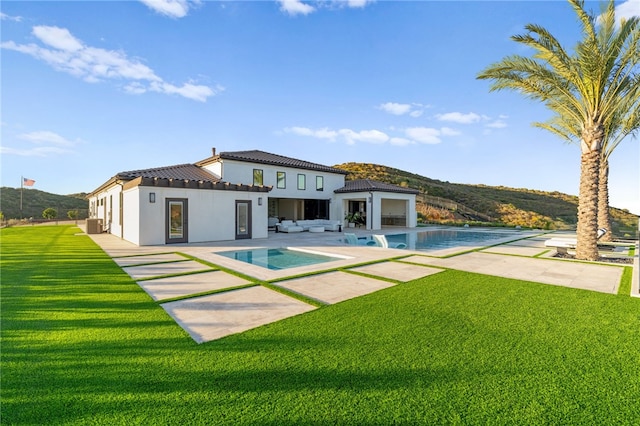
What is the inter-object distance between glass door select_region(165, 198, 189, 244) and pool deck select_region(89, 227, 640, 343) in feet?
10.1

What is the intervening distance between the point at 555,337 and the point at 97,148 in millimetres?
A: 31325

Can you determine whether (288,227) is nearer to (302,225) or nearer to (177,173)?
(302,225)

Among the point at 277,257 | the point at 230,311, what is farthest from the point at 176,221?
the point at 230,311

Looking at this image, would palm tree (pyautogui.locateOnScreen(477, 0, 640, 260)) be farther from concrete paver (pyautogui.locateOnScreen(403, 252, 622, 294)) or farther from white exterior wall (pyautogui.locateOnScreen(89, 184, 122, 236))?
white exterior wall (pyautogui.locateOnScreen(89, 184, 122, 236))

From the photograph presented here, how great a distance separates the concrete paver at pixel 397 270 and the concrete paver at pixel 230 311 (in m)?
3.08

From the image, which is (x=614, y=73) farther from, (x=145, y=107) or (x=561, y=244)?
(x=145, y=107)

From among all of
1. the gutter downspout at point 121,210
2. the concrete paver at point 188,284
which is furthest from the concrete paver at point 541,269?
the gutter downspout at point 121,210

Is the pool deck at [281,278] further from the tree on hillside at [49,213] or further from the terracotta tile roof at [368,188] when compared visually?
the tree on hillside at [49,213]

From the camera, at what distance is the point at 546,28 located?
31.9 ft

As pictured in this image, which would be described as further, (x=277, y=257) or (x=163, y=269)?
(x=277, y=257)

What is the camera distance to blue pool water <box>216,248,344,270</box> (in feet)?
33.5

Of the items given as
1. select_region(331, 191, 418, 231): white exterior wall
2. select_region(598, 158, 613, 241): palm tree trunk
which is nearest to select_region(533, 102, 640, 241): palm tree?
select_region(598, 158, 613, 241): palm tree trunk

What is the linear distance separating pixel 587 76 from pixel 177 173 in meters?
21.4

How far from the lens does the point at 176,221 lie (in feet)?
49.0
